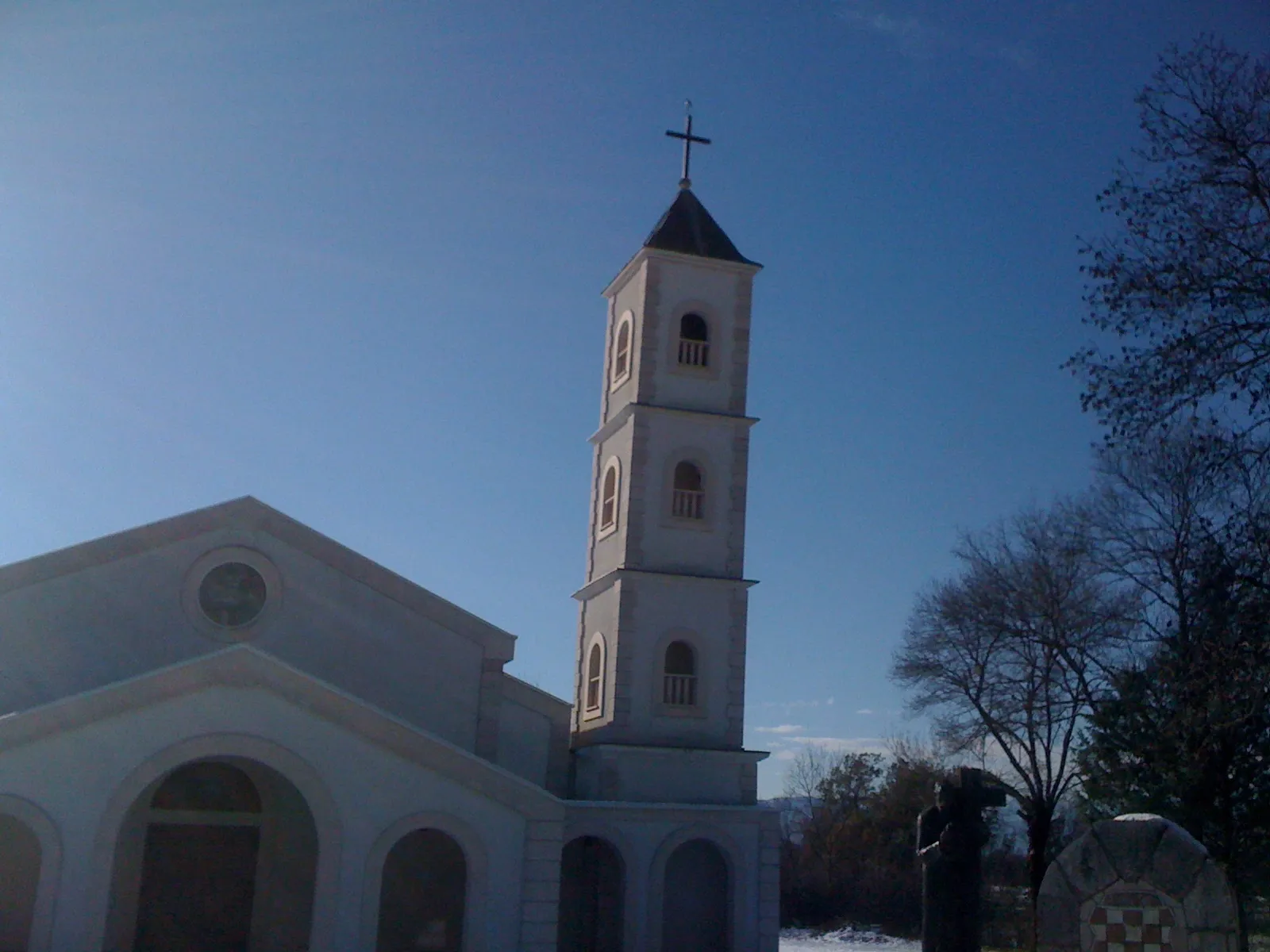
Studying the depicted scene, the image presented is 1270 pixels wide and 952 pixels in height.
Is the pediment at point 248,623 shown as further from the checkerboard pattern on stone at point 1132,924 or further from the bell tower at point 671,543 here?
the checkerboard pattern on stone at point 1132,924

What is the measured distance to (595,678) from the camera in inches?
1027

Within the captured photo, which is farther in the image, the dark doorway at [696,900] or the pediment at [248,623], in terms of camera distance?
the dark doorway at [696,900]

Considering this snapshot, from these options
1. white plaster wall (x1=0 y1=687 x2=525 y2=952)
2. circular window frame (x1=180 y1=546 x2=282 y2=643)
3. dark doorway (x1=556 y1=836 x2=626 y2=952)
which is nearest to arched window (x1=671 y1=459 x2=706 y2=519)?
dark doorway (x1=556 y1=836 x2=626 y2=952)

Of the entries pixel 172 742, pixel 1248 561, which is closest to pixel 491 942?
pixel 172 742

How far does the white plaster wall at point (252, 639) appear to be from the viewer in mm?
20906

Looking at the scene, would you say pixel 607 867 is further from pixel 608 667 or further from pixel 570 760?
pixel 608 667

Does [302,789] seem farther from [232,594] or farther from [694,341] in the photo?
[694,341]

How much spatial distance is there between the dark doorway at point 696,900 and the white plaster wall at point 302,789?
573 cm

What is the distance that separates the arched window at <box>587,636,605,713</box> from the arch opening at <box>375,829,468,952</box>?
476 cm

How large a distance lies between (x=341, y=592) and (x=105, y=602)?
3.71 meters

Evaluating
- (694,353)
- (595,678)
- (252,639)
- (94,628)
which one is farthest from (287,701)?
(694,353)

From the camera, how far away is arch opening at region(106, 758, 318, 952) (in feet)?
68.1

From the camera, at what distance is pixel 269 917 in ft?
69.4

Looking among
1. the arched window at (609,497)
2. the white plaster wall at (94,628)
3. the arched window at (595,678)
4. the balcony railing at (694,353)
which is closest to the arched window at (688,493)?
the arched window at (609,497)
